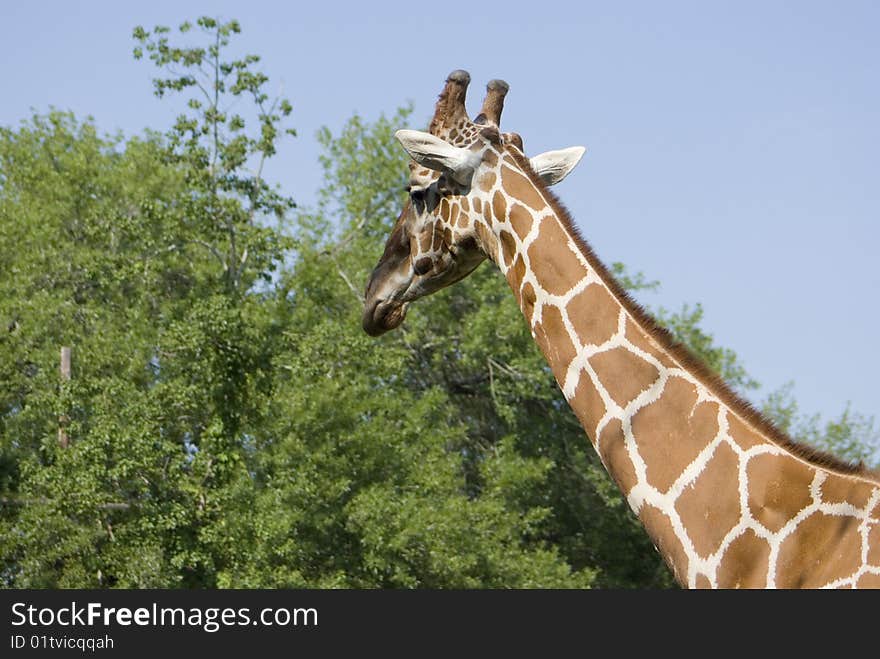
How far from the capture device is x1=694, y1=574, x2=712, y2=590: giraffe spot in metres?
4.64

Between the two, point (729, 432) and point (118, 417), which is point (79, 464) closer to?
point (118, 417)

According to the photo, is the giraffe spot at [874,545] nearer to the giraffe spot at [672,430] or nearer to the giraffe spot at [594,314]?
the giraffe spot at [672,430]

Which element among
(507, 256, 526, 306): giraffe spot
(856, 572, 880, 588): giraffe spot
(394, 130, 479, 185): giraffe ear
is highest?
(394, 130, 479, 185): giraffe ear

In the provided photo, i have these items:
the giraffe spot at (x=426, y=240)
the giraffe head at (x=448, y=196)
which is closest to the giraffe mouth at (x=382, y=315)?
the giraffe head at (x=448, y=196)

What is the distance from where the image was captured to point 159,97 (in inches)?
883

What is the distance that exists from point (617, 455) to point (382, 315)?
1.67m

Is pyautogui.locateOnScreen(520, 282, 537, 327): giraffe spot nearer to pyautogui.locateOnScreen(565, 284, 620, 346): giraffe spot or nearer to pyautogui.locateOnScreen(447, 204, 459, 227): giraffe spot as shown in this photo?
pyautogui.locateOnScreen(565, 284, 620, 346): giraffe spot

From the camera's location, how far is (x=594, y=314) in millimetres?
5250

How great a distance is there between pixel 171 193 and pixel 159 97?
9691 mm

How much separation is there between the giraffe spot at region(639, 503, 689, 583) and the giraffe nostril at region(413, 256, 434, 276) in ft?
5.35

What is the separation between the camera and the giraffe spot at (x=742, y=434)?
4.72 m

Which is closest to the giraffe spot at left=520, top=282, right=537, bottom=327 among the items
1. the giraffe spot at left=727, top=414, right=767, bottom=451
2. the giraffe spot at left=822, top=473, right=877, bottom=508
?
the giraffe spot at left=727, top=414, right=767, bottom=451

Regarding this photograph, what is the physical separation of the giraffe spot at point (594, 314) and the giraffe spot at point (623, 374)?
0.08 m

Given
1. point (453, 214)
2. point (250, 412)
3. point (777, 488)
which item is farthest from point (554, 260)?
point (250, 412)
